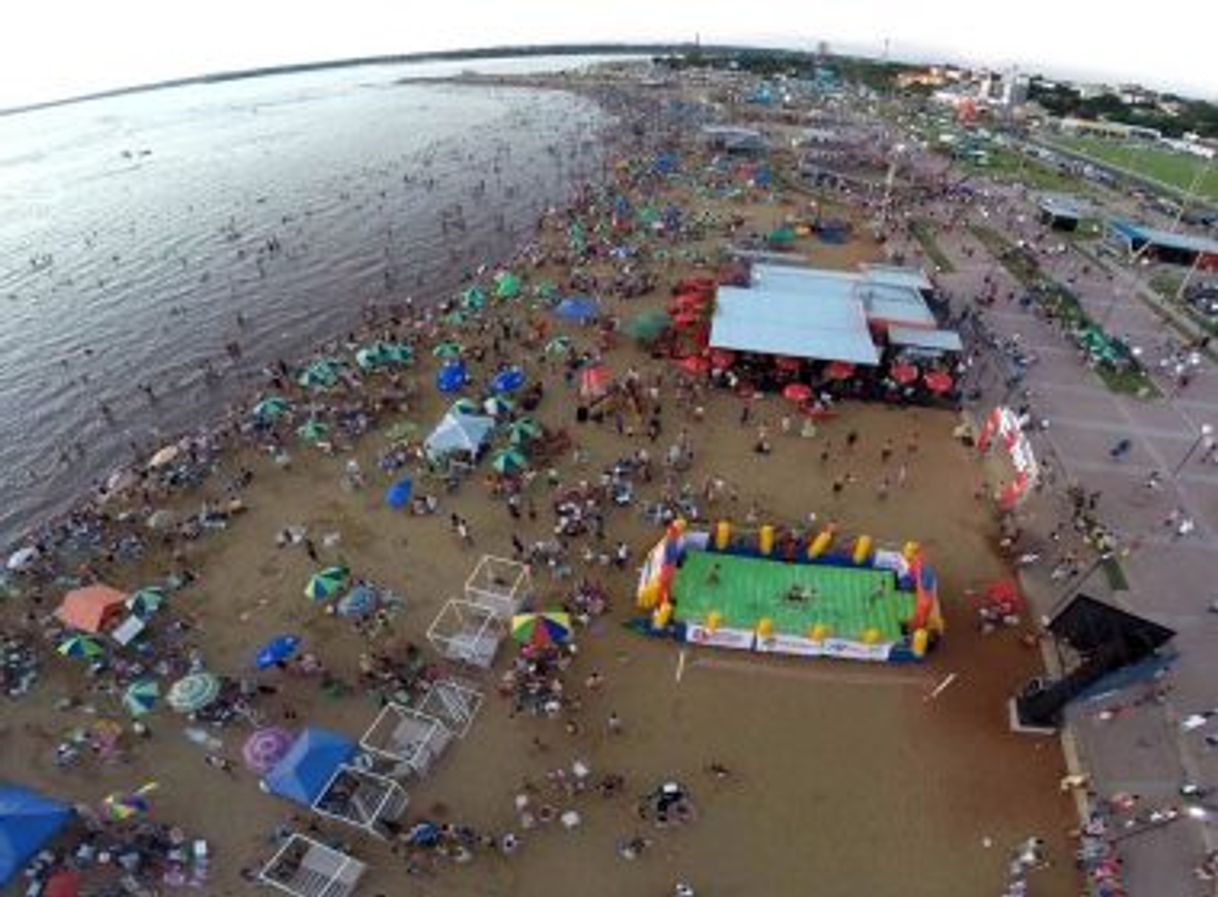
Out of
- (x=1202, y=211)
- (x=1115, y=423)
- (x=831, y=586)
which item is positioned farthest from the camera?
(x=1202, y=211)

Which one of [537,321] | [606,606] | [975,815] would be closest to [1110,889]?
[975,815]

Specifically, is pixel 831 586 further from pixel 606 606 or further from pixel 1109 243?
pixel 1109 243

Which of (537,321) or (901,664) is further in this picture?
(537,321)

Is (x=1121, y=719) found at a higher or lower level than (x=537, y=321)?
lower

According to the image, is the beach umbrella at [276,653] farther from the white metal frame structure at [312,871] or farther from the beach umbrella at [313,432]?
the beach umbrella at [313,432]

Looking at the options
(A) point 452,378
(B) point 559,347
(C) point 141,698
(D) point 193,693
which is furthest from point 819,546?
(C) point 141,698

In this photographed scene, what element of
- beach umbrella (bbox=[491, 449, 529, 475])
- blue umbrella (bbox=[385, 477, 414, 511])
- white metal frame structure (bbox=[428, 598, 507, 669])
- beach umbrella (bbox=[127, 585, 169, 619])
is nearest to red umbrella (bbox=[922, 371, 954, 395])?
beach umbrella (bbox=[491, 449, 529, 475])
